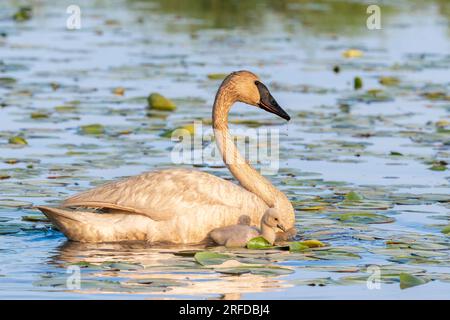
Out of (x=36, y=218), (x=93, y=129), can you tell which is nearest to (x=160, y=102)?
(x=93, y=129)

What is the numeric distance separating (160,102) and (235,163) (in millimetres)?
5476

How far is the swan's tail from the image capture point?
408 inches

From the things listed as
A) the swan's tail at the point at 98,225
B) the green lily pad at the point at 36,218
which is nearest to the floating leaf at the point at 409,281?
the swan's tail at the point at 98,225

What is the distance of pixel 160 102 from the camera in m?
16.6

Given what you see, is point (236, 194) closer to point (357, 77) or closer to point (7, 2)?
point (357, 77)

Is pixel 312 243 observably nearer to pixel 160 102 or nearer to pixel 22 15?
pixel 160 102

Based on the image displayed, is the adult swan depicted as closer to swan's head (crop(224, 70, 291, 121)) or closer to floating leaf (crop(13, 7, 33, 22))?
swan's head (crop(224, 70, 291, 121))

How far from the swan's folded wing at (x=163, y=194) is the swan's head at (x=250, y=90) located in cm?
99

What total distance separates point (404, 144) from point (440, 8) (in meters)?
16.0

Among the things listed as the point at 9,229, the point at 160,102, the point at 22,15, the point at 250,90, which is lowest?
the point at 9,229

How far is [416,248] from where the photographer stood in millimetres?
10156

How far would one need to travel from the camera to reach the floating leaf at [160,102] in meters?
16.6

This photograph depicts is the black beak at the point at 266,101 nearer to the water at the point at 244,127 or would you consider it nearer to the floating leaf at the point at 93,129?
the water at the point at 244,127

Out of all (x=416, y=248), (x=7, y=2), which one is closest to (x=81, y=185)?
(x=416, y=248)
